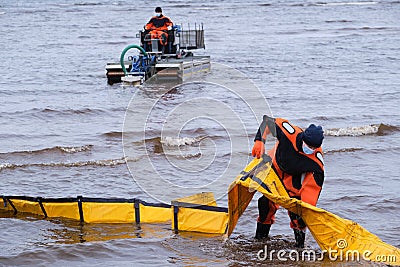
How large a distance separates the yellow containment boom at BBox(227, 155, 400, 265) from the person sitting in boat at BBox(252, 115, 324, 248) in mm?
126

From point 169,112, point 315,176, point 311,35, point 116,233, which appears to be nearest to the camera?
point 315,176

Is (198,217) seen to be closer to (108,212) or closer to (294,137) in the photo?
(108,212)

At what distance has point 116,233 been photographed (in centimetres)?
736

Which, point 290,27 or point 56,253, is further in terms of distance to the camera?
point 290,27

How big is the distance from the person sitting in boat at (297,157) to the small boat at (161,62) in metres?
11.2

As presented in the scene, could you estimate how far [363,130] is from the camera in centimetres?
1318

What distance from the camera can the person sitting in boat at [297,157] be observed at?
6191 mm

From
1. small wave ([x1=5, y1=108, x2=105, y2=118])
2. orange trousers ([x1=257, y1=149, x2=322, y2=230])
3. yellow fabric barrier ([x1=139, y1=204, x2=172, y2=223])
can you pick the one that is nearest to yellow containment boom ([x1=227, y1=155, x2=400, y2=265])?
orange trousers ([x1=257, y1=149, x2=322, y2=230])

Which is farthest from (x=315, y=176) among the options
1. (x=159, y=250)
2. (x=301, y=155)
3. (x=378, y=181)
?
(x=378, y=181)

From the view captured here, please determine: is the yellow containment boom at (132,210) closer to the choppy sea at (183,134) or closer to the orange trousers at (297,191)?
the choppy sea at (183,134)

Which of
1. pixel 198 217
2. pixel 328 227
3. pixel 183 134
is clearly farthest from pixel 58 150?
pixel 328 227

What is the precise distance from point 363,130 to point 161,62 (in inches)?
266

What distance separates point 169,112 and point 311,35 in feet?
60.3

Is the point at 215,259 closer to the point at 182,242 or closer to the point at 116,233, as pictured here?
the point at 182,242
